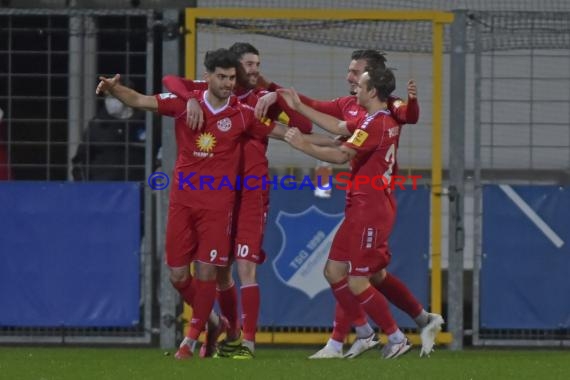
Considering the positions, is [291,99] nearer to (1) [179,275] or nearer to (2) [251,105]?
(2) [251,105]

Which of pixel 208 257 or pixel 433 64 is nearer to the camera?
pixel 208 257

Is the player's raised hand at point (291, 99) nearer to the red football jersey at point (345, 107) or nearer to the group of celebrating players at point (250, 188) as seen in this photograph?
the group of celebrating players at point (250, 188)

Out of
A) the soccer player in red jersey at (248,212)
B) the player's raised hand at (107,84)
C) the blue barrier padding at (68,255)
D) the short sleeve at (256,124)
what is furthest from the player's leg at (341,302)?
the blue barrier padding at (68,255)

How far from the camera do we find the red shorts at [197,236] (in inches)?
422

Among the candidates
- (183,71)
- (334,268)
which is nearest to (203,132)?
(334,268)

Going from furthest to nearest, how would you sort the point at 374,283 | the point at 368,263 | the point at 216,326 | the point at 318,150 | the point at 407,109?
the point at 374,283
the point at 216,326
the point at 368,263
the point at 407,109
the point at 318,150

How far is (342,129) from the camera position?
1091 cm

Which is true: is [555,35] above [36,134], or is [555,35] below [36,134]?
above

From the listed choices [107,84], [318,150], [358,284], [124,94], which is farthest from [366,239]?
[107,84]

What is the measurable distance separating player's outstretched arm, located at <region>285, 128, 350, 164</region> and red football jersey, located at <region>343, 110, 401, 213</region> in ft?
0.43

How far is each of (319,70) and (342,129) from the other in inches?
73.0

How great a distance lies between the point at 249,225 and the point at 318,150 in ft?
3.39

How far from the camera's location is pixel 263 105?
1066 centimetres

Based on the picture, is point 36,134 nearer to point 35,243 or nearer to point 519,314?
point 35,243
